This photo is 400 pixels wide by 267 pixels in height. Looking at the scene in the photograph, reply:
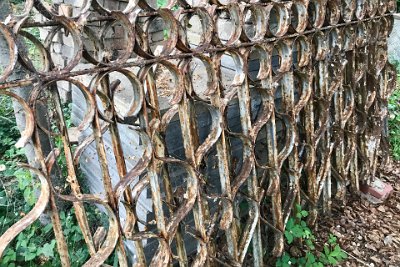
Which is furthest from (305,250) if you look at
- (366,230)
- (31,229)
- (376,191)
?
(31,229)

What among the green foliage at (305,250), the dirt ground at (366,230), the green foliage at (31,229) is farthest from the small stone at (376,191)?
the green foliage at (31,229)

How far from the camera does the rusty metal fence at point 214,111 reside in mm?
1224

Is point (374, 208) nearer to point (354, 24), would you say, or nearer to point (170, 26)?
point (354, 24)

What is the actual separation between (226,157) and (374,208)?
188 centimetres

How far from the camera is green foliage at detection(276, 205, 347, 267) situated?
2.27 meters

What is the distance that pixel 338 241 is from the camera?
2586mm

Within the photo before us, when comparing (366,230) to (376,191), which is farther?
(376,191)

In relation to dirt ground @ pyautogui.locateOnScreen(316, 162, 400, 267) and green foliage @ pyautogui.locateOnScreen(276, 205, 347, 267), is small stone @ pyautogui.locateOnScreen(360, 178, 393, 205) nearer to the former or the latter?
dirt ground @ pyautogui.locateOnScreen(316, 162, 400, 267)

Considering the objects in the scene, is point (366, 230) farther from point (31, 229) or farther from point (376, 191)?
point (31, 229)

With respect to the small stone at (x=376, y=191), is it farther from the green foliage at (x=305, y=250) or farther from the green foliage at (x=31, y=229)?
the green foliage at (x=31, y=229)

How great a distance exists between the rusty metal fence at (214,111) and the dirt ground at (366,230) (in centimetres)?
14

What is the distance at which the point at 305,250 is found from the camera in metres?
2.44

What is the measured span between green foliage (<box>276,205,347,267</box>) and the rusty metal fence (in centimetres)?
12

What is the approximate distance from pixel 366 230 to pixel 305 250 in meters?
0.61
